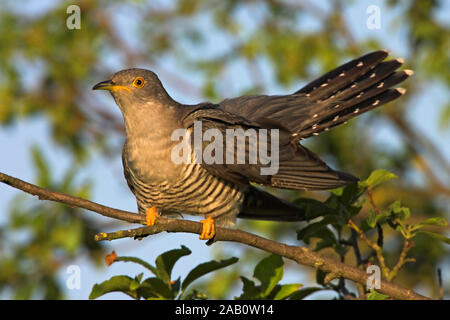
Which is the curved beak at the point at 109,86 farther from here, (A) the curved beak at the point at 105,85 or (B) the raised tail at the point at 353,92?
(B) the raised tail at the point at 353,92

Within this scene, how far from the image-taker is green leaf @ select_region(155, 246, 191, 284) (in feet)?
8.75

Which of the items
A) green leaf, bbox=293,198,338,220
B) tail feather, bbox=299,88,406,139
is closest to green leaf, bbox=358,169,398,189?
green leaf, bbox=293,198,338,220

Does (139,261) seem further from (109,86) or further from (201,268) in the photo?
(109,86)

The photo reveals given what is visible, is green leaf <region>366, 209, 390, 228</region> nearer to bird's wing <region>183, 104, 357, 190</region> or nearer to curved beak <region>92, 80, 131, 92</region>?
bird's wing <region>183, 104, 357, 190</region>

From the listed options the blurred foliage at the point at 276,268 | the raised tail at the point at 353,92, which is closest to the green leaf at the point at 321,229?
the blurred foliage at the point at 276,268

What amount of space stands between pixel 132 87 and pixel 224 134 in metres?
0.57

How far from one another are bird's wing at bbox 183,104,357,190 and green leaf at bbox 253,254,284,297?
678 mm

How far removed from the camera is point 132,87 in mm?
3432

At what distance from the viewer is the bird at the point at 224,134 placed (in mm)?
3299

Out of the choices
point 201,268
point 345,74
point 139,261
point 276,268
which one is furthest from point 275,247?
point 345,74

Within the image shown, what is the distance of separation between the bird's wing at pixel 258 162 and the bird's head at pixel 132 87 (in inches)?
9.7

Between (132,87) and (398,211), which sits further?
(132,87)
